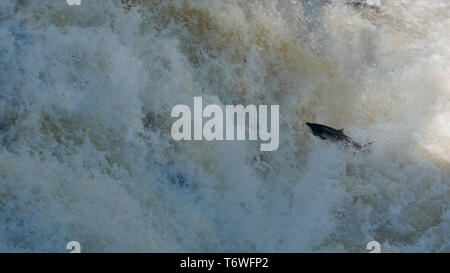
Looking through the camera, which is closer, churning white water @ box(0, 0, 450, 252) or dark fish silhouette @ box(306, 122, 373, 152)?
churning white water @ box(0, 0, 450, 252)

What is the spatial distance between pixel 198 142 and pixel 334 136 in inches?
48.8

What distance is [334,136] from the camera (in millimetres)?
4812

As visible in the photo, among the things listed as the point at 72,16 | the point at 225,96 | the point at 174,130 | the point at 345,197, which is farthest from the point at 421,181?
the point at 72,16

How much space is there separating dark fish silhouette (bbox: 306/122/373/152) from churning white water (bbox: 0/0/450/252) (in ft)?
0.26

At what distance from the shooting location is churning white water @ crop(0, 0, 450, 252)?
12.6ft

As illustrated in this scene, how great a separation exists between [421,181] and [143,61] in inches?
100

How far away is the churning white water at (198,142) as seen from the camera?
385 centimetres

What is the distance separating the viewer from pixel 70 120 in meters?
4.09

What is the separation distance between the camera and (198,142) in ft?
14.5

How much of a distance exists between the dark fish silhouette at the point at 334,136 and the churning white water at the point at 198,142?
0.08 m

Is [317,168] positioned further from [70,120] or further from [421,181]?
[70,120]

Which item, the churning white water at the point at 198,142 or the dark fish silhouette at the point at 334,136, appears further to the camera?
the dark fish silhouette at the point at 334,136

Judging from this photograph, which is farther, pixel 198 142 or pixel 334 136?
pixel 334 136

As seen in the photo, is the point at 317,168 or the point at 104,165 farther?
the point at 317,168
